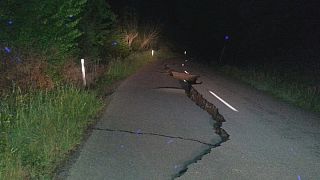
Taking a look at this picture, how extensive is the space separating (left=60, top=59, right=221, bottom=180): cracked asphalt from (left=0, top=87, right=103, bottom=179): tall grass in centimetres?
37

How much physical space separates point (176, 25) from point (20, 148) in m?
81.6

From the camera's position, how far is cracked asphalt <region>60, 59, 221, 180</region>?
646 cm

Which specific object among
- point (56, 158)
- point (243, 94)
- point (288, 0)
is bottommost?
point (243, 94)

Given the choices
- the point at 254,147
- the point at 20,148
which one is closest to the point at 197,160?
the point at 254,147

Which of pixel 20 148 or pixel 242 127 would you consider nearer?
pixel 20 148

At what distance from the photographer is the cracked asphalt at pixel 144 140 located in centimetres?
646

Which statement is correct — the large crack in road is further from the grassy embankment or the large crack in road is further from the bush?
the bush

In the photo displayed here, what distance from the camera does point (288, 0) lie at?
4716 centimetres

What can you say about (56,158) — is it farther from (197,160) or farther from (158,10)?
(158,10)

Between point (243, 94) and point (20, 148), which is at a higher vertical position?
point (20, 148)

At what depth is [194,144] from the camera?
8367mm

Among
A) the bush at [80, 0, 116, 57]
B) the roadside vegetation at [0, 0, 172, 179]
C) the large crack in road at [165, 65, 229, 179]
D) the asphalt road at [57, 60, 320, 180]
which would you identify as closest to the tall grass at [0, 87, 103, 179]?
the roadside vegetation at [0, 0, 172, 179]

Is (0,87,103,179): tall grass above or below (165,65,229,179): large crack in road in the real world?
above

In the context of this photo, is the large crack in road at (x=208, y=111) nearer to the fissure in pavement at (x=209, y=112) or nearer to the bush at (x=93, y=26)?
the fissure in pavement at (x=209, y=112)
